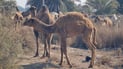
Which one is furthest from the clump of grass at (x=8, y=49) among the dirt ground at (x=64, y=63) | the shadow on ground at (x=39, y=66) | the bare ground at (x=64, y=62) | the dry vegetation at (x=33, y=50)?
the shadow on ground at (x=39, y=66)

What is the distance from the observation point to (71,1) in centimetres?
6391

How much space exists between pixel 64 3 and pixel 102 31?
123 feet

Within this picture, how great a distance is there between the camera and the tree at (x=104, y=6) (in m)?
63.0

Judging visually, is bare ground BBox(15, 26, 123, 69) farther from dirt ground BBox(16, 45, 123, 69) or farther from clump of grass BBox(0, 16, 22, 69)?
clump of grass BBox(0, 16, 22, 69)

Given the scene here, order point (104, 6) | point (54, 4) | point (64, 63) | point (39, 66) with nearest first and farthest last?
1. point (39, 66)
2. point (64, 63)
3. point (54, 4)
4. point (104, 6)

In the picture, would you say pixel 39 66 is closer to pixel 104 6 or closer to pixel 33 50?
pixel 33 50

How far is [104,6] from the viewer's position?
65.7 m

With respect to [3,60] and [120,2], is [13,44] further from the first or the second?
[120,2]

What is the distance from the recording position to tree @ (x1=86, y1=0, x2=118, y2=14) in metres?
63.0

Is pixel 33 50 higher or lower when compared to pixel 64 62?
higher

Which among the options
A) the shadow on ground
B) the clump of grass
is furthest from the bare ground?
the clump of grass

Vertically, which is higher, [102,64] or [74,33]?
[74,33]

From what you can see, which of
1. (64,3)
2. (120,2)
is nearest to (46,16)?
(64,3)

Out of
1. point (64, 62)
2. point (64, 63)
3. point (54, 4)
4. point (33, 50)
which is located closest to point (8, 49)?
point (64, 63)
